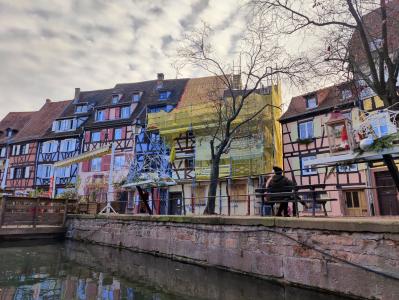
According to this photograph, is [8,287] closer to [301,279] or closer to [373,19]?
[301,279]

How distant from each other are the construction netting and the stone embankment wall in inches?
443

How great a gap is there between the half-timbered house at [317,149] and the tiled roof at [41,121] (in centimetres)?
2504

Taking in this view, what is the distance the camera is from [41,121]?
1455 inches

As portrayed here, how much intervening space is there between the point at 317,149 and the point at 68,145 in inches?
899

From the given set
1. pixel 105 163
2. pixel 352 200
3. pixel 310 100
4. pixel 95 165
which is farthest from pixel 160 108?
pixel 352 200

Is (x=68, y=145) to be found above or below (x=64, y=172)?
above

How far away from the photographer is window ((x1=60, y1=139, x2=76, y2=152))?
31906 mm

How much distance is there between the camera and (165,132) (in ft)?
82.3

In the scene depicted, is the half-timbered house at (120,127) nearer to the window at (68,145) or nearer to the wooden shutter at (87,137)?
the wooden shutter at (87,137)

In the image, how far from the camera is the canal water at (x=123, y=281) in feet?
22.2

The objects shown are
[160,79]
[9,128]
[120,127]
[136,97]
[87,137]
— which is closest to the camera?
[120,127]

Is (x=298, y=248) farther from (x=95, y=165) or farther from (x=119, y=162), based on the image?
(x=95, y=165)

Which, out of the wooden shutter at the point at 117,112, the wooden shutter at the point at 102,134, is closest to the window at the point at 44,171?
the wooden shutter at the point at 102,134

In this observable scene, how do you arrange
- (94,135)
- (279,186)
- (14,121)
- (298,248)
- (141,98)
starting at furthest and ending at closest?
(14,121), (141,98), (94,135), (279,186), (298,248)
